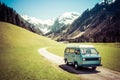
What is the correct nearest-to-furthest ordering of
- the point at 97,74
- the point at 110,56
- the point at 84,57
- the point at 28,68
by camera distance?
the point at 97,74 → the point at 84,57 → the point at 28,68 → the point at 110,56

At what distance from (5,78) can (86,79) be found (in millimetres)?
6834

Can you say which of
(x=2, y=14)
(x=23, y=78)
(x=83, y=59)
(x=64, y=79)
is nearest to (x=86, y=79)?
(x=64, y=79)

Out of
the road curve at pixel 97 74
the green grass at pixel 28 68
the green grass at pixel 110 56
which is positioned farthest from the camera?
the green grass at pixel 110 56

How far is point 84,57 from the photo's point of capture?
60.5 feet

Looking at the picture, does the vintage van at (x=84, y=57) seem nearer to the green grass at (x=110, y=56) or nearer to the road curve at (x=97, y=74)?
the road curve at (x=97, y=74)

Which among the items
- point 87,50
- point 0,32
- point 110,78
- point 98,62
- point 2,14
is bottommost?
point 110,78

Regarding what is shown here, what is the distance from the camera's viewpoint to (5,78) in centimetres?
1402

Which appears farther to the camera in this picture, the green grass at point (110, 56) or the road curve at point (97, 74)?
the green grass at point (110, 56)

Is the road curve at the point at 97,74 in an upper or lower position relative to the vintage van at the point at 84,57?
lower

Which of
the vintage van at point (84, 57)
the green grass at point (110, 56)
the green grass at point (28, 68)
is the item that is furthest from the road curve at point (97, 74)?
the green grass at point (110, 56)

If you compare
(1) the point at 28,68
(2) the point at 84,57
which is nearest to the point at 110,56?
(2) the point at 84,57

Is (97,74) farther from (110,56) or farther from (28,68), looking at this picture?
(110,56)

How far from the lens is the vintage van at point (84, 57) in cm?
1845

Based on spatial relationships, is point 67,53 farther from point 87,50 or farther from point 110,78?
point 110,78
